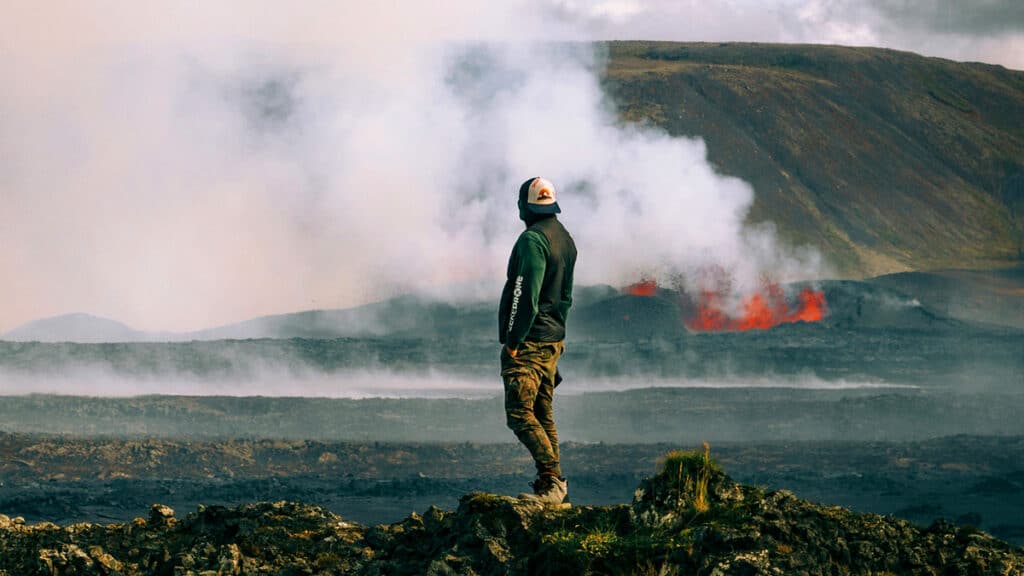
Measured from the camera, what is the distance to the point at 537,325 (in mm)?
13953

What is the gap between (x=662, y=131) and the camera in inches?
6235

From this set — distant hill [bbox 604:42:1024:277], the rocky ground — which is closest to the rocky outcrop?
the rocky ground

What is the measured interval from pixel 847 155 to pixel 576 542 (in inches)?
6922

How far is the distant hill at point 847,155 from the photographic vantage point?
167 metres

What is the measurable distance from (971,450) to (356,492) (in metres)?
32.7

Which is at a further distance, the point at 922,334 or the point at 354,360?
the point at 922,334

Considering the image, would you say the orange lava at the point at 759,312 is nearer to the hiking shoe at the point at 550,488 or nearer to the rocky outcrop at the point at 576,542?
the hiking shoe at the point at 550,488

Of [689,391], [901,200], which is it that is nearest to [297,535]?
[689,391]

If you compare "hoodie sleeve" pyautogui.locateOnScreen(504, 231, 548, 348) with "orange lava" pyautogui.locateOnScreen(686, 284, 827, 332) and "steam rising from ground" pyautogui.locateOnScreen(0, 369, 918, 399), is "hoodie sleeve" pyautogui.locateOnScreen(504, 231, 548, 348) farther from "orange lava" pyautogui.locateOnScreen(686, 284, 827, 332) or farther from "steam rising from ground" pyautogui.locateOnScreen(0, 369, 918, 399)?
"orange lava" pyautogui.locateOnScreen(686, 284, 827, 332)

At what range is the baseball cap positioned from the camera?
1404 centimetres

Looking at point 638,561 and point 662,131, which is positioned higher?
point 662,131

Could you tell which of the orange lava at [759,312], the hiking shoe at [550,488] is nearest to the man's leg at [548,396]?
the hiking shoe at [550,488]

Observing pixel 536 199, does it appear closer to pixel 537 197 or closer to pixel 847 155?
pixel 537 197

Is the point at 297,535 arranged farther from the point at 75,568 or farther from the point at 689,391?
the point at 689,391
